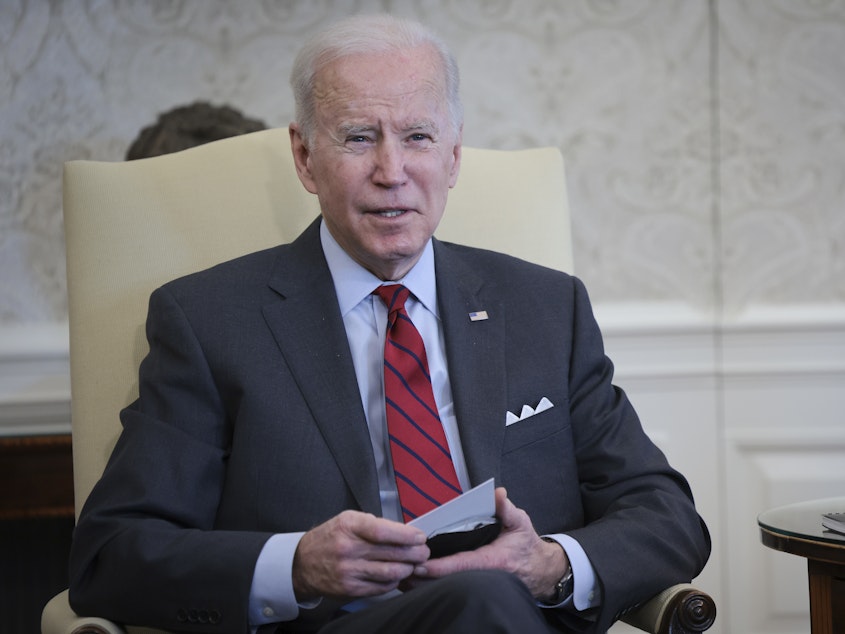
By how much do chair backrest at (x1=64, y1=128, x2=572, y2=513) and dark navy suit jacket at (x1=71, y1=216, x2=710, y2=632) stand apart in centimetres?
17

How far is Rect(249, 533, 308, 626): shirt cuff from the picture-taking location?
1509mm

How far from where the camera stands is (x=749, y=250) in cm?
300

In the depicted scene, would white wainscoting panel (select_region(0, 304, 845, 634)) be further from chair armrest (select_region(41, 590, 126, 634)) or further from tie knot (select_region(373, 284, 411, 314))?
chair armrest (select_region(41, 590, 126, 634))

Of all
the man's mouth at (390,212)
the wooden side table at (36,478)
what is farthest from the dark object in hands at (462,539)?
the wooden side table at (36,478)

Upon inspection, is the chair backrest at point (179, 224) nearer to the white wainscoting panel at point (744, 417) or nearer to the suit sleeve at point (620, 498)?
the suit sleeve at point (620, 498)

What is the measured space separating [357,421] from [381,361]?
14 cm

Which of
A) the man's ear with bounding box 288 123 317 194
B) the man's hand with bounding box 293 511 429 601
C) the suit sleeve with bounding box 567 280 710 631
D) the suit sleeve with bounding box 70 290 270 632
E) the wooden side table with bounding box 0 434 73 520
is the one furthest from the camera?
the wooden side table with bounding box 0 434 73 520

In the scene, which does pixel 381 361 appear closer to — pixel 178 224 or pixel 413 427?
pixel 413 427

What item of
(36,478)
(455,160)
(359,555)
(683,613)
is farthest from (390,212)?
(36,478)

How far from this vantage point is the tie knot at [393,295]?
1.80 meters

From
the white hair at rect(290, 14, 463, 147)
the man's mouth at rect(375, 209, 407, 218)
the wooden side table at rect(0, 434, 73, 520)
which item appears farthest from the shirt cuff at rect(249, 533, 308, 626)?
the wooden side table at rect(0, 434, 73, 520)

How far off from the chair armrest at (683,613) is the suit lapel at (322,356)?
457mm

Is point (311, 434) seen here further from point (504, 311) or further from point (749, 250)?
point (749, 250)

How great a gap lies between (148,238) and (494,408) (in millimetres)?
746
